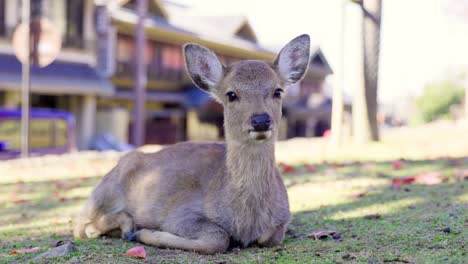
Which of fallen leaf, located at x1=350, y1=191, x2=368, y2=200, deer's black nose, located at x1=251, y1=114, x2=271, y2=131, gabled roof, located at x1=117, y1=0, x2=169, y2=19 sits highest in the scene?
gabled roof, located at x1=117, y1=0, x2=169, y2=19

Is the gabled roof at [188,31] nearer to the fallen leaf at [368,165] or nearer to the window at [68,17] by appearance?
the window at [68,17]

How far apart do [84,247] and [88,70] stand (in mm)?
21665

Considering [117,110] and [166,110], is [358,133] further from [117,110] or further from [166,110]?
[166,110]

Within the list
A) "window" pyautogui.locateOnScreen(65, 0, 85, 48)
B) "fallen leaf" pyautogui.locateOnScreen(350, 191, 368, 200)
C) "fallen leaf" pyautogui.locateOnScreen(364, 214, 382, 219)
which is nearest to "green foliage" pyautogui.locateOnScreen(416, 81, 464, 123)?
"window" pyautogui.locateOnScreen(65, 0, 85, 48)

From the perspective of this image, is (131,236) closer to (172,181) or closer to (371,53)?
(172,181)

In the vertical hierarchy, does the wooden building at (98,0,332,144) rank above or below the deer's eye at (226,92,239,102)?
above

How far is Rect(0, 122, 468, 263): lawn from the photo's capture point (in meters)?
4.30

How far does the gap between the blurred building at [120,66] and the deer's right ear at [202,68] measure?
16.7 meters

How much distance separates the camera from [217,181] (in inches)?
200

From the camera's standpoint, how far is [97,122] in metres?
26.6

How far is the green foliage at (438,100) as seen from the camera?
43906 mm

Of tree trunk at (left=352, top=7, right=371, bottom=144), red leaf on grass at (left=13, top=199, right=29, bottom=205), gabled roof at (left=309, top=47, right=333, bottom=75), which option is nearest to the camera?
red leaf on grass at (left=13, top=199, right=29, bottom=205)

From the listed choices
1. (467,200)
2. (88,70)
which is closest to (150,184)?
(467,200)

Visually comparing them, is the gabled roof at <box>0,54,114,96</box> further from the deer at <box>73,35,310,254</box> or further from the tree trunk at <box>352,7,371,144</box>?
the deer at <box>73,35,310,254</box>
